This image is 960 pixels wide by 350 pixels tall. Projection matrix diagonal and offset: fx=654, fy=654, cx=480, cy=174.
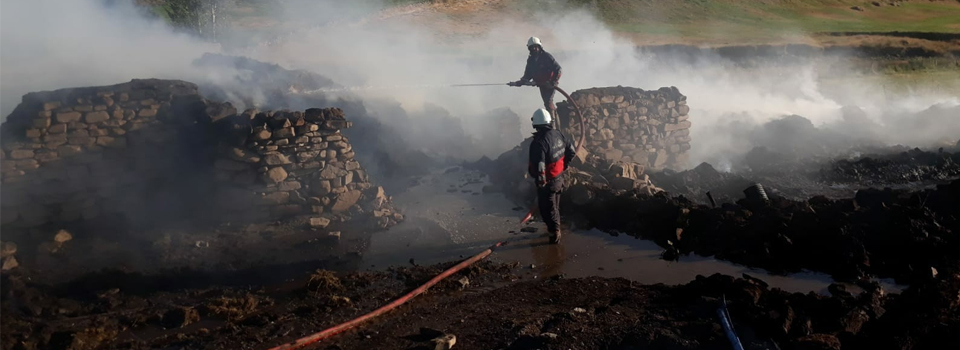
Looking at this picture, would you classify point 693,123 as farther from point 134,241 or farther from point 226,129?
point 134,241

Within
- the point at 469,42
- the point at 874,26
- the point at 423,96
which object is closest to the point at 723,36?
the point at 874,26

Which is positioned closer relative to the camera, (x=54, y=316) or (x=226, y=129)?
(x=54, y=316)

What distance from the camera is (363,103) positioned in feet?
51.3

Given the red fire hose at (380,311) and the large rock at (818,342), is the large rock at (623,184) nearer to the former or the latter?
the red fire hose at (380,311)

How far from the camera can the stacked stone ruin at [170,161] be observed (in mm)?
9141

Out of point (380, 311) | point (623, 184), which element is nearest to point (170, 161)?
point (380, 311)

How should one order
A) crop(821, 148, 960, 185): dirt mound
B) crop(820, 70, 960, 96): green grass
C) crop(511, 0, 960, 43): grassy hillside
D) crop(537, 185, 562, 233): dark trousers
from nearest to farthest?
crop(537, 185, 562, 233): dark trousers, crop(821, 148, 960, 185): dirt mound, crop(820, 70, 960, 96): green grass, crop(511, 0, 960, 43): grassy hillside

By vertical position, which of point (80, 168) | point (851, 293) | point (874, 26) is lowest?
point (851, 293)

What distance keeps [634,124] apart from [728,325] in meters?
8.95

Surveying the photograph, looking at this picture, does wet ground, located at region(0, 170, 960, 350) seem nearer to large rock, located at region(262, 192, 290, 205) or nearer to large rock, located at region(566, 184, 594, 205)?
large rock, located at region(566, 184, 594, 205)

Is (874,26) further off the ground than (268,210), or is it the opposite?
(874,26)

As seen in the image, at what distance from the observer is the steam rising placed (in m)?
14.0

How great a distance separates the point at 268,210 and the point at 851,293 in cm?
772

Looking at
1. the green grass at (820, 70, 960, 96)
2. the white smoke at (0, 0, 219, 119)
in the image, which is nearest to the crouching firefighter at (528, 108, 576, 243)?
the white smoke at (0, 0, 219, 119)
